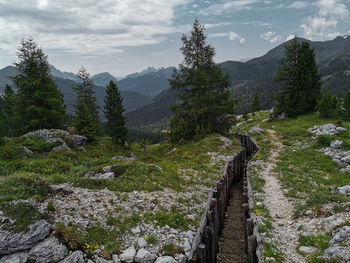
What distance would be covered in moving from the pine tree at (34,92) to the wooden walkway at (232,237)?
31.8 m

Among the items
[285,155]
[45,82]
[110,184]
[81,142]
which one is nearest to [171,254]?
[110,184]

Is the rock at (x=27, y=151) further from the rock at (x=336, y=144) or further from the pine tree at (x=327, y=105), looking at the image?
the pine tree at (x=327, y=105)

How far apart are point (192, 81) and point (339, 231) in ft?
→ 90.6

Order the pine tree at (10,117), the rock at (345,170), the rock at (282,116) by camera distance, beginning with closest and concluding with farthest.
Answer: the rock at (345,170), the pine tree at (10,117), the rock at (282,116)

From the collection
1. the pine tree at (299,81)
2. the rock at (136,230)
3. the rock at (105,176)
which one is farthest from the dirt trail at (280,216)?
the pine tree at (299,81)

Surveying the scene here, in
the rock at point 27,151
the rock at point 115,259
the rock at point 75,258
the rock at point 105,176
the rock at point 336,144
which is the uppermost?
the rock at point 27,151

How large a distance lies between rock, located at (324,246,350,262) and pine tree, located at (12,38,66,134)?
37.8 metres

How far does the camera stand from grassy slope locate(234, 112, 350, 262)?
34.7 ft

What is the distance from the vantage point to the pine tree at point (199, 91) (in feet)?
108

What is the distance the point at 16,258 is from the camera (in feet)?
26.5

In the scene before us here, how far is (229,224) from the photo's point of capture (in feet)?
48.8

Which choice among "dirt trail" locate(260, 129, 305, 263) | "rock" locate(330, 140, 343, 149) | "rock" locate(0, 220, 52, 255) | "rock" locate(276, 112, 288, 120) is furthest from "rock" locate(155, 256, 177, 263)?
"rock" locate(276, 112, 288, 120)

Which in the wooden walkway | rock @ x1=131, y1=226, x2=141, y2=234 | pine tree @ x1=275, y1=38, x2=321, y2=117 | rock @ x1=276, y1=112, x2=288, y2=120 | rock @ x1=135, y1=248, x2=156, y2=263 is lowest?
the wooden walkway

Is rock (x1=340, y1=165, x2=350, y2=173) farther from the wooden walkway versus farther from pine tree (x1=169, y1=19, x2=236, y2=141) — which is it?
pine tree (x1=169, y1=19, x2=236, y2=141)
